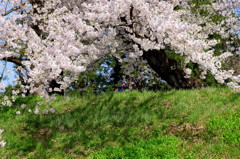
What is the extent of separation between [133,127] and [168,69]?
4031 millimetres

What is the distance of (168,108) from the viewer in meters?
9.92

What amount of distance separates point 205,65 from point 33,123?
6.77m

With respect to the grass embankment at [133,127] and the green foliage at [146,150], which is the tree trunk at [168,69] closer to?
the grass embankment at [133,127]

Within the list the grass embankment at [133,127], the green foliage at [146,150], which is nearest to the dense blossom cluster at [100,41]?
the grass embankment at [133,127]

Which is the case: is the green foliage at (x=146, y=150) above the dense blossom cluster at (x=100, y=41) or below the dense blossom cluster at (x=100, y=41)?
below

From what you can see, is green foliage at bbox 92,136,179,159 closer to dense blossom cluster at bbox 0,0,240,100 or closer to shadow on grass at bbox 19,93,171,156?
shadow on grass at bbox 19,93,171,156

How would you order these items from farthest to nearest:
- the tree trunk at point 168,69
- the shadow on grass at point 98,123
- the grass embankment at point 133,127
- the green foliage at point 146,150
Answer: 1. the tree trunk at point 168,69
2. the shadow on grass at point 98,123
3. the grass embankment at point 133,127
4. the green foliage at point 146,150

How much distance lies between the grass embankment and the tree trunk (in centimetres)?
119

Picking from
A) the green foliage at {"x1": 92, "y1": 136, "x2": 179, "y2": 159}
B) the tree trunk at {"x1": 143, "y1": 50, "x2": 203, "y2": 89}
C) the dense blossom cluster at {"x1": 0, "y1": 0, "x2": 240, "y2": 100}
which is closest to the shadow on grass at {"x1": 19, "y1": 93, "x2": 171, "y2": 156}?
the green foliage at {"x1": 92, "y1": 136, "x2": 179, "y2": 159}

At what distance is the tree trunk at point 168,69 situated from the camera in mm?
11883

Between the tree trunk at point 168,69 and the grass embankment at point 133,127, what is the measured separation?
1.19 m

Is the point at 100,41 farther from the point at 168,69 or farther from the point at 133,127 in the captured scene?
the point at 168,69

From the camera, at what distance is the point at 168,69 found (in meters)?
11.9

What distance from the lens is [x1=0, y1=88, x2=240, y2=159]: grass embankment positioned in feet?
24.2
